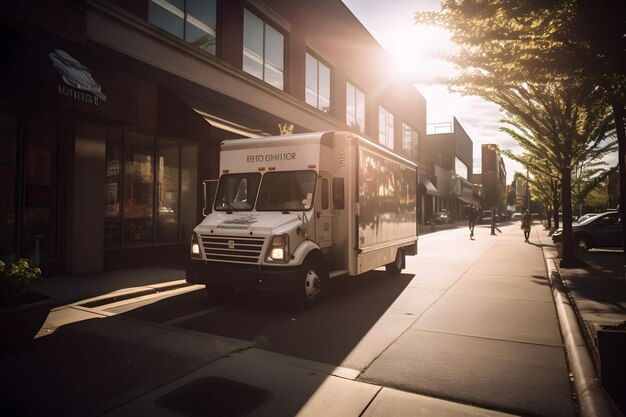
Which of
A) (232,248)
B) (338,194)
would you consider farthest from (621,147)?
(232,248)

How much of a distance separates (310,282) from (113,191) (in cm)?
696

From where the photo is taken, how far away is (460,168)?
247 feet

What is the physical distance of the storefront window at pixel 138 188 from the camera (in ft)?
39.4

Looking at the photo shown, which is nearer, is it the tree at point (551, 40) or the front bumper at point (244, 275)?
the tree at point (551, 40)

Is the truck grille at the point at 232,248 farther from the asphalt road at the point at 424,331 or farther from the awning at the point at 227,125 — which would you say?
the awning at the point at 227,125

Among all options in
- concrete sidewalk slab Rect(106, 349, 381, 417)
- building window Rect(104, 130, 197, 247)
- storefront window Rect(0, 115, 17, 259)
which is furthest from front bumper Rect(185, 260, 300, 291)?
building window Rect(104, 130, 197, 247)

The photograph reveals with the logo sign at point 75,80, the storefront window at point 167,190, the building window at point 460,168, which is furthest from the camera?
the building window at point 460,168

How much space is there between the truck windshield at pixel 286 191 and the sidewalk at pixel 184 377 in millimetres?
2751

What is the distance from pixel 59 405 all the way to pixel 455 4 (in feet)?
20.6

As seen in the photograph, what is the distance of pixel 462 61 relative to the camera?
6.71 meters

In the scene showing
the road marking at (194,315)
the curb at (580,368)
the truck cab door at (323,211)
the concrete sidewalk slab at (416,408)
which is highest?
the truck cab door at (323,211)

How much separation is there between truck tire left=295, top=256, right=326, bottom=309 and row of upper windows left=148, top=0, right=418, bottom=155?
9.43 m

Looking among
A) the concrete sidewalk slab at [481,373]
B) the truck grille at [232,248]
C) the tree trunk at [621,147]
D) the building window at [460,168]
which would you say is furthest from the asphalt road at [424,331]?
the building window at [460,168]

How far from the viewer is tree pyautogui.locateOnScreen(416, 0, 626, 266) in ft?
15.8
